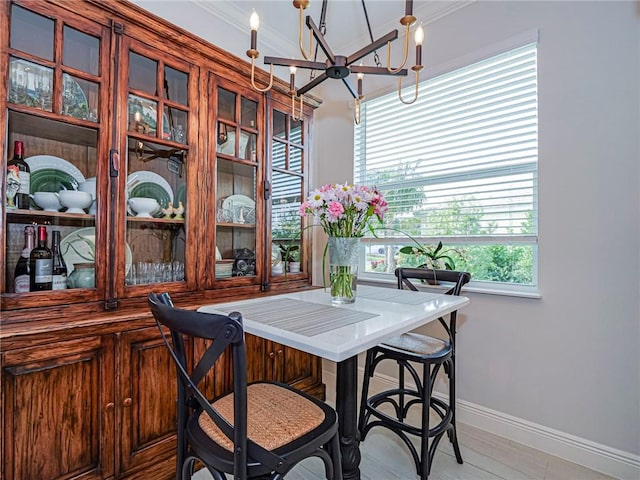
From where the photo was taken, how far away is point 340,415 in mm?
1351

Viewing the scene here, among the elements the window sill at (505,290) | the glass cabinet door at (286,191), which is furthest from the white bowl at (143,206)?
the window sill at (505,290)

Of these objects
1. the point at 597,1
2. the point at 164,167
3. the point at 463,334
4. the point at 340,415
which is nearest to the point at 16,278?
the point at 164,167

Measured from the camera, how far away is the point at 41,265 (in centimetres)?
139

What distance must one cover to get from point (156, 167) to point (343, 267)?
1.17 meters

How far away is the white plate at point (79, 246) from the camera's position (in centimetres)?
149

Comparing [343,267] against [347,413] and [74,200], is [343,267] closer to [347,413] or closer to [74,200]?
[347,413]

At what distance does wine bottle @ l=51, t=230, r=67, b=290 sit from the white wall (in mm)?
2291

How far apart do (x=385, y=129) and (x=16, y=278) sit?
7.91 feet

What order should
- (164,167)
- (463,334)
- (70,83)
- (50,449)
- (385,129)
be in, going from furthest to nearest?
(385,129) → (463,334) → (164,167) → (70,83) → (50,449)

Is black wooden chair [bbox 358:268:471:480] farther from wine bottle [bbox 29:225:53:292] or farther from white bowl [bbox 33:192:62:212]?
white bowl [bbox 33:192:62:212]

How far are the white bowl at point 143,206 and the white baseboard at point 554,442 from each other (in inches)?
87.2

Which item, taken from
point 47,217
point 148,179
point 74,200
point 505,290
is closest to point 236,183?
point 148,179

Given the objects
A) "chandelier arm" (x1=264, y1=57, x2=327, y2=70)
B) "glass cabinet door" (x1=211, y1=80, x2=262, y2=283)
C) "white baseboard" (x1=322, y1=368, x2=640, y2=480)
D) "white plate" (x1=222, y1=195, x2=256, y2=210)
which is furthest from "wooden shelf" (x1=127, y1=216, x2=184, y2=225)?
"white baseboard" (x1=322, y1=368, x2=640, y2=480)

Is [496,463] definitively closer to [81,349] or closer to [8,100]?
[81,349]
